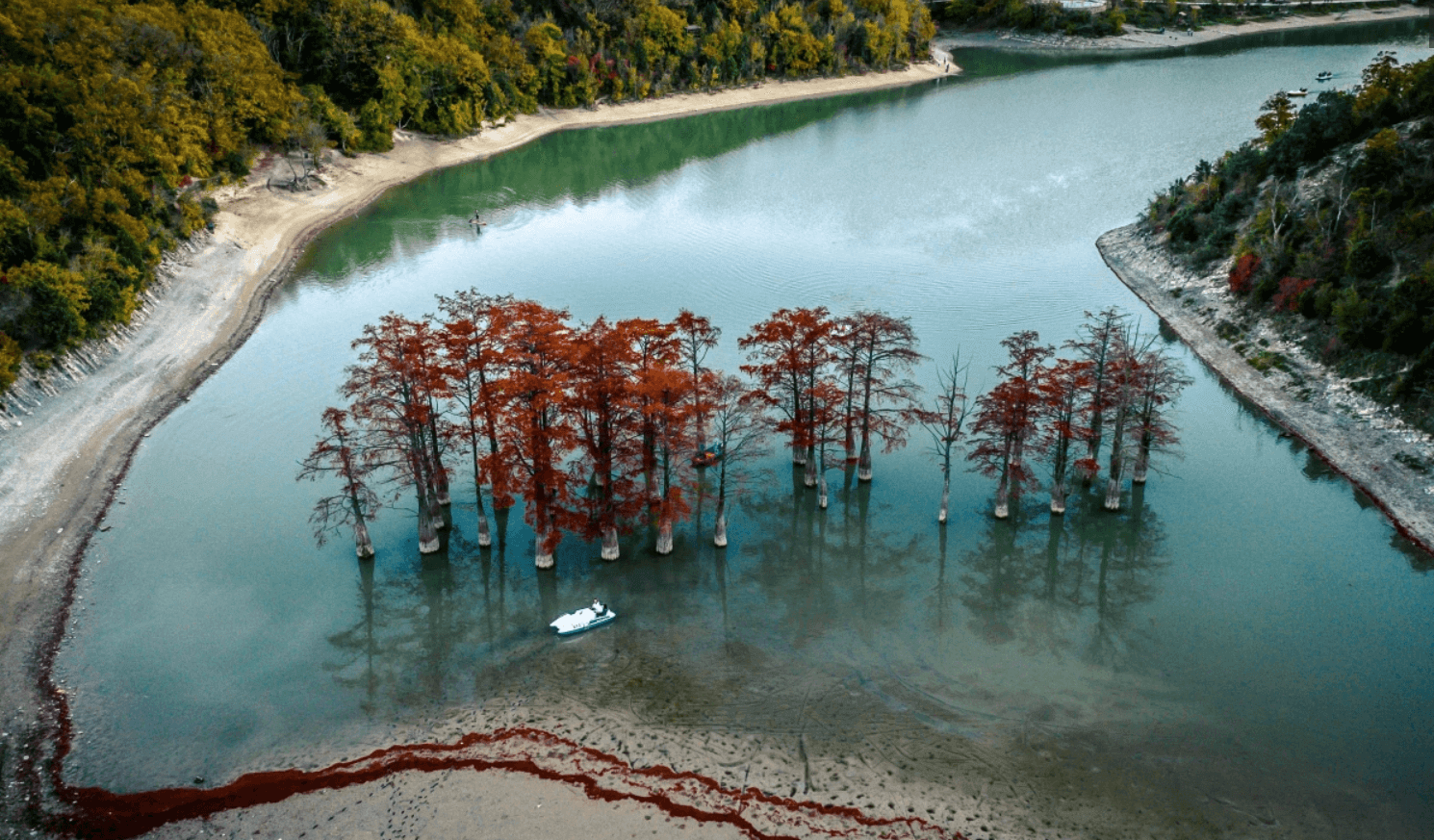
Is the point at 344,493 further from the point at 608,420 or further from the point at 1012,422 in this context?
the point at 1012,422

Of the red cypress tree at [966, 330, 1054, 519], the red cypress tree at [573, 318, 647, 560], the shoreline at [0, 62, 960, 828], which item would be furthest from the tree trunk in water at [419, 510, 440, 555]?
the red cypress tree at [966, 330, 1054, 519]

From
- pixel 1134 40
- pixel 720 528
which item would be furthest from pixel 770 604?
pixel 1134 40

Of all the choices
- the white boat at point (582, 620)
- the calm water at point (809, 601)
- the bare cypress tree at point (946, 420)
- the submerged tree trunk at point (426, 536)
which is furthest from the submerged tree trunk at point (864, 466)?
the submerged tree trunk at point (426, 536)

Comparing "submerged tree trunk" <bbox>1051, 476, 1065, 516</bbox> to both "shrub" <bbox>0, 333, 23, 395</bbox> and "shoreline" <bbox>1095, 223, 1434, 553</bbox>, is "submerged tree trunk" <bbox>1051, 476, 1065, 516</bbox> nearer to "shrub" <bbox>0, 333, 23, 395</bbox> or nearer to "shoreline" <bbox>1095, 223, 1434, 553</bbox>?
"shoreline" <bbox>1095, 223, 1434, 553</bbox>

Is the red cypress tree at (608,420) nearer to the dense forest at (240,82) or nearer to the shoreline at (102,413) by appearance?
the shoreline at (102,413)

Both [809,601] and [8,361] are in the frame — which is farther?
[8,361]

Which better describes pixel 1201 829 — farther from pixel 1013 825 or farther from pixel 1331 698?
pixel 1331 698
